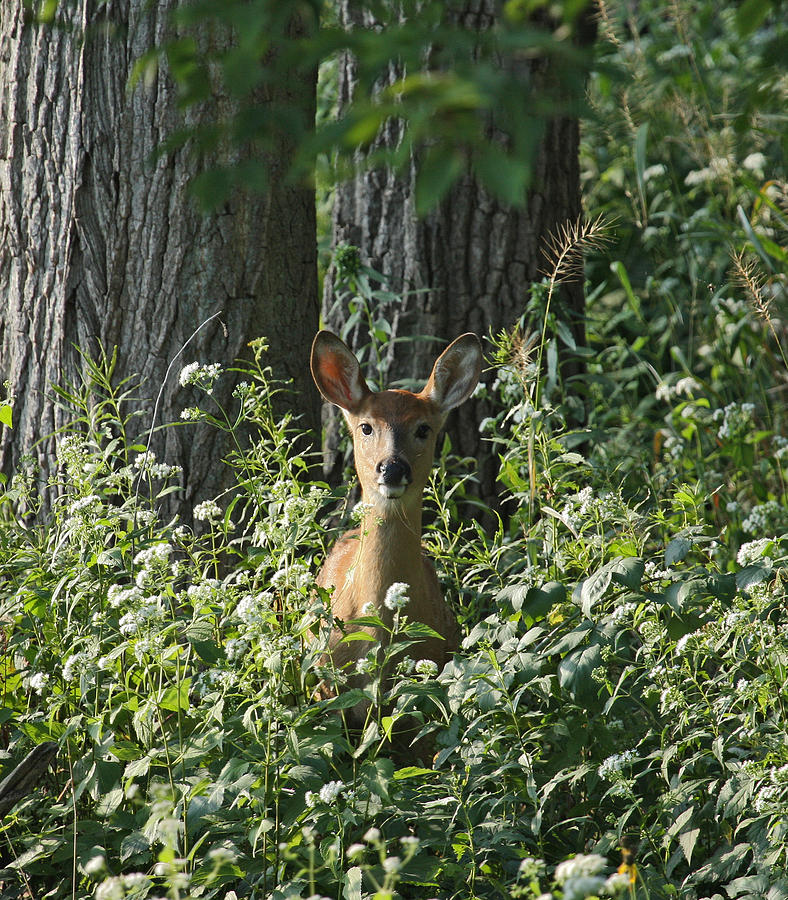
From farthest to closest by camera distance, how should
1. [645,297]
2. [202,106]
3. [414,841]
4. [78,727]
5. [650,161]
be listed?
[650,161] < [645,297] < [202,106] < [78,727] < [414,841]

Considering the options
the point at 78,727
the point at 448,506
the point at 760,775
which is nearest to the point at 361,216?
the point at 448,506

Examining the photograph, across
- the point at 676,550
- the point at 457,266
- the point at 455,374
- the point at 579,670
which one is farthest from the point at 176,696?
the point at 457,266

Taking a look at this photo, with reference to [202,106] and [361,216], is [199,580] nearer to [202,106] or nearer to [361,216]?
[202,106]

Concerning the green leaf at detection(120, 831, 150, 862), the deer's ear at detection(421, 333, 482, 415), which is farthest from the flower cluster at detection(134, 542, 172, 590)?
the deer's ear at detection(421, 333, 482, 415)

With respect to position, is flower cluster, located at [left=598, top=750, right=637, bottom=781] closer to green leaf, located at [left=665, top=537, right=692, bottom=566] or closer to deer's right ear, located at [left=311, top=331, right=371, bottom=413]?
green leaf, located at [left=665, top=537, right=692, bottom=566]

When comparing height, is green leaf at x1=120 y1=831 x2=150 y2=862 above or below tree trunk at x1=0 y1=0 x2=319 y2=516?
below

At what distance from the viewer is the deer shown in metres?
3.62

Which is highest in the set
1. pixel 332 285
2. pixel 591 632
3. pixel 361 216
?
pixel 361 216

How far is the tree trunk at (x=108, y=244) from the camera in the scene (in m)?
4.09

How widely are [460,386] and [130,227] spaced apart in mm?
1427

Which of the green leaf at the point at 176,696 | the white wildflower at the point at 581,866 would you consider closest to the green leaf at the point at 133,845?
the green leaf at the point at 176,696

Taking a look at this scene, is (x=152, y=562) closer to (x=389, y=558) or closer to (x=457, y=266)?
(x=389, y=558)

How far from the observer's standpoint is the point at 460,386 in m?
4.20

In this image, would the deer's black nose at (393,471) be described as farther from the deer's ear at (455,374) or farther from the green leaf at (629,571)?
the green leaf at (629,571)
